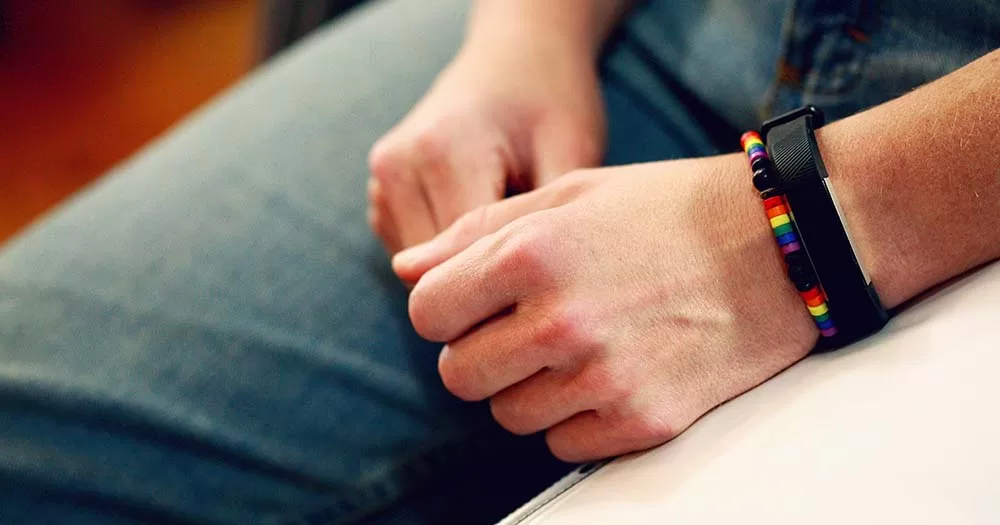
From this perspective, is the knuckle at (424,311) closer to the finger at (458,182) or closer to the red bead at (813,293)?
the finger at (458,182)

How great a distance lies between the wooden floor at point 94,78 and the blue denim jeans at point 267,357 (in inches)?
51.0

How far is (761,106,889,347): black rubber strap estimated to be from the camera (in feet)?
1.45

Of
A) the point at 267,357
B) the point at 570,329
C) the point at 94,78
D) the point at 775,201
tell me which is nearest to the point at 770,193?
the point at 775,201

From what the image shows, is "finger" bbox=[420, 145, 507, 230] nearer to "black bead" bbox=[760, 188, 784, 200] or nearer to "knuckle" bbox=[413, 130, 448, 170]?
"knuckle" bbox=[413, 130, 448, 170]

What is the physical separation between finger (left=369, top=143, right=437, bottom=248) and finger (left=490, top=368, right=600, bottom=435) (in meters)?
0.17

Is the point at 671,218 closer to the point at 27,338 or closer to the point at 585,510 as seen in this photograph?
the point at 585,510

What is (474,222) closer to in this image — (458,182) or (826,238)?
(458,182)

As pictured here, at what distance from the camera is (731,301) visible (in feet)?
1.58

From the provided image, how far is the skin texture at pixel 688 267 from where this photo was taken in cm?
45

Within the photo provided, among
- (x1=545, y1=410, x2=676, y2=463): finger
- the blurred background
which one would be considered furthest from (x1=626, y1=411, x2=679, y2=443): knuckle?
the blurred background

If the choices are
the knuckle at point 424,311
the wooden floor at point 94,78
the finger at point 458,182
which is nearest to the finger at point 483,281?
the knuckle at point 424,311

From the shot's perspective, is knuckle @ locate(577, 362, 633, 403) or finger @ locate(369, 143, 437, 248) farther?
finger @ locate(369, 143, 437, 248)

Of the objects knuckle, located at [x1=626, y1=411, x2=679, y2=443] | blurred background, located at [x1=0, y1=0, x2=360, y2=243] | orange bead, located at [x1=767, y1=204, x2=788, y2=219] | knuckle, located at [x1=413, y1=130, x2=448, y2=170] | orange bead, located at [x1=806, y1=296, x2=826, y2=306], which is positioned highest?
blurred background, located at [x1=0, y1=0, x2=360, y2=243]

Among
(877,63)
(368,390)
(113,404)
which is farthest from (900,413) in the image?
(113,404)
